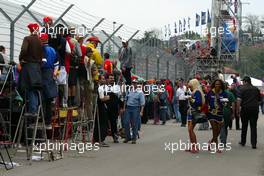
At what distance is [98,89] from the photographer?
14984mm

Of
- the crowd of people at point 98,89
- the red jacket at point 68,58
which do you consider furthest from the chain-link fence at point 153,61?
the red jacket at point 68,58

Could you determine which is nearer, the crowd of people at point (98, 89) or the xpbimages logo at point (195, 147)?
the crowd of people at point (98, 89)

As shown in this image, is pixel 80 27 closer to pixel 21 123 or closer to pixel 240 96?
pixel 240 96

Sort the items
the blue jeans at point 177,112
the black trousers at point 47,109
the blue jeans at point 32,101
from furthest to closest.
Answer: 1. the blue jeans at point 177,112
2. the black trousers at point 47,109
3. the blue jeans at point 32,101

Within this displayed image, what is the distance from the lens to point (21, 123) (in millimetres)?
11836


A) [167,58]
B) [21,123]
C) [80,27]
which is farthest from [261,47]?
[21,123]

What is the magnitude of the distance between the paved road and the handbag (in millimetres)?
801

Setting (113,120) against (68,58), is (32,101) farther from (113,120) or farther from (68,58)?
(113,120)

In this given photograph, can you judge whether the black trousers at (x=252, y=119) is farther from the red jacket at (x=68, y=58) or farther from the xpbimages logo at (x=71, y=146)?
the red jacket at (x=68, y=58)

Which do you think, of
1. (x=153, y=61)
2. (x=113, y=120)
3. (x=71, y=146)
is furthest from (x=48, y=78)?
(x=153, y=61)

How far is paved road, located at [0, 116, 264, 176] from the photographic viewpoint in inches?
411

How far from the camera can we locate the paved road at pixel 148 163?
10447 mm

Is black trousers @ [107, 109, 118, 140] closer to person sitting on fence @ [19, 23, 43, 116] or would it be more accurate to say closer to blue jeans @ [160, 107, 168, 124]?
person sitting on fence @ [19, 23, 43, 116]

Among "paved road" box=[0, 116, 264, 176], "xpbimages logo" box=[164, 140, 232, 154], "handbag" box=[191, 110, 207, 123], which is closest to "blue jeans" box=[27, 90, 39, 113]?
"paved road" box=[0, 116, 264, 176]
